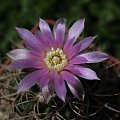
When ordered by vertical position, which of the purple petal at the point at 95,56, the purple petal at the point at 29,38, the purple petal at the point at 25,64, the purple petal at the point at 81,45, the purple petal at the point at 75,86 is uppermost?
the purple petal at the point at 29,38

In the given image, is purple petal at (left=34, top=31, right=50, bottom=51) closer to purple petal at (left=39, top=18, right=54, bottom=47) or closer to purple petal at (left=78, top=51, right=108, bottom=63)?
purple petal at (left=39, top=18, right=54, bottom=47)

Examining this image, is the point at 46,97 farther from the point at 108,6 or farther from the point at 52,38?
the point at 108,6

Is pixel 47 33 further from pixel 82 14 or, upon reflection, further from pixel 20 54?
pixel 82 14

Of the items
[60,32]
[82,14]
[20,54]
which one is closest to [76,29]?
[60,32]

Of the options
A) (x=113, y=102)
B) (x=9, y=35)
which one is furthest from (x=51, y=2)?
(x=113, y=102)

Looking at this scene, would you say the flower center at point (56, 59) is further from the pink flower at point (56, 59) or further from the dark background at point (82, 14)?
the dark background at point (82, 14)

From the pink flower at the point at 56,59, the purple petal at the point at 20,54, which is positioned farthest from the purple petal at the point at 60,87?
the purple petal at the point at 20,54

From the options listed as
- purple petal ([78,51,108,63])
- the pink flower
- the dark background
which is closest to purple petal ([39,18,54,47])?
the pink flower
